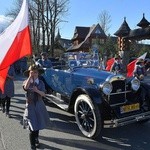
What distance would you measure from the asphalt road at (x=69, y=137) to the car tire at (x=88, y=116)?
0.17 m

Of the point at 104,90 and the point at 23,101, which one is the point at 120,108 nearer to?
the point at 104,90

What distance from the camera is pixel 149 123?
8.59m

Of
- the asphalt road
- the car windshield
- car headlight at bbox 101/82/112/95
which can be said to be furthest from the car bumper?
the car windshield

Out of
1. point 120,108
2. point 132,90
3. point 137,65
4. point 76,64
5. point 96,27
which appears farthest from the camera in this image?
point 96,27

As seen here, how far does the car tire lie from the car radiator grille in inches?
23.3

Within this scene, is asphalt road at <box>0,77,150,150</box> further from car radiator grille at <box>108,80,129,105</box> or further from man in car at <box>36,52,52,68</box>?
man in car at <box>36,52,52,68</box>

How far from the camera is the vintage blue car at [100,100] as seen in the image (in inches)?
277

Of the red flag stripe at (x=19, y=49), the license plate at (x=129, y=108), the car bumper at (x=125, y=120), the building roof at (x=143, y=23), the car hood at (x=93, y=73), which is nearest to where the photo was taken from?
the red flag stripe at (x=19, y=49)

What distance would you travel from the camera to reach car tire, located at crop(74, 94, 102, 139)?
272 inches

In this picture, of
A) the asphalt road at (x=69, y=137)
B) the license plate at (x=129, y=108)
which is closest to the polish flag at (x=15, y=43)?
the asphalt road at (x=69, y=137)

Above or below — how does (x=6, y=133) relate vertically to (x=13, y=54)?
below

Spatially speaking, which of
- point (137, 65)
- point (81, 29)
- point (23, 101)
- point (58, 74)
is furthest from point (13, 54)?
point (81, 29)

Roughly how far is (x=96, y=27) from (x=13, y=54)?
65705 millimetres

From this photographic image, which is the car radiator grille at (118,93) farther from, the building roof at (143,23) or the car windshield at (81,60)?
the building roof at (143,23)
